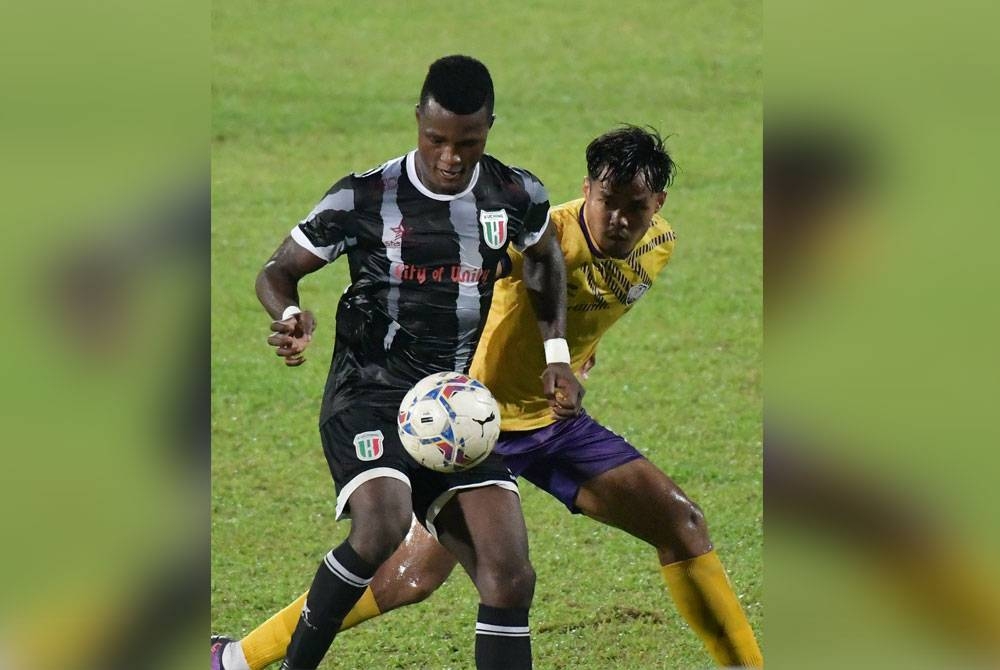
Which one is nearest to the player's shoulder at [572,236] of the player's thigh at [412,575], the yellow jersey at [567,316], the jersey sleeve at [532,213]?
the yellow jersey at [567,316]

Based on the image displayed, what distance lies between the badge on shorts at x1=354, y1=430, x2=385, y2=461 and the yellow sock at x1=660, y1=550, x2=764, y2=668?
128 centimetres

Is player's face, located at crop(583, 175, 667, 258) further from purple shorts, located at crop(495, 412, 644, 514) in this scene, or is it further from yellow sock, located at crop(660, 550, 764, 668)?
yellow sock, located at crop(660, 550, 764, 668)

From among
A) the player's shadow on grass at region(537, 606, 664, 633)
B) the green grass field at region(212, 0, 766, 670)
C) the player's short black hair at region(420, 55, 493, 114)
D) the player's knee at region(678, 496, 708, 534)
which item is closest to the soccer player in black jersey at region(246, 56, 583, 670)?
the player's short black hair at region(420, 55, 493, 114)

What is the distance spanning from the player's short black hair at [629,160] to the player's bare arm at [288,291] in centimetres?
106

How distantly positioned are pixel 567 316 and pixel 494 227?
628mm

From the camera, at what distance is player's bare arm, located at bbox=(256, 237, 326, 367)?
4395 millimetres

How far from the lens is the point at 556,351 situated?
4.98 meters

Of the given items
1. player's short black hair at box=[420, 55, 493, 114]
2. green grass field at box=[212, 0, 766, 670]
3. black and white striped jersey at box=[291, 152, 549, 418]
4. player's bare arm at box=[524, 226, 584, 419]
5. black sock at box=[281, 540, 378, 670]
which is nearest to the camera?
player's short black hair at box=[420, 55, 493, 114]

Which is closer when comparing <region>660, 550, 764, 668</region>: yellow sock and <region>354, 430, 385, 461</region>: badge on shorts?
<region>354, 430, 385, 461</region>: badge on shorts

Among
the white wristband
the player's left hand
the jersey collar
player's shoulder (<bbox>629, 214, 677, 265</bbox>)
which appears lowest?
the player's left hand

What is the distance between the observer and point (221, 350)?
885 centimetres
